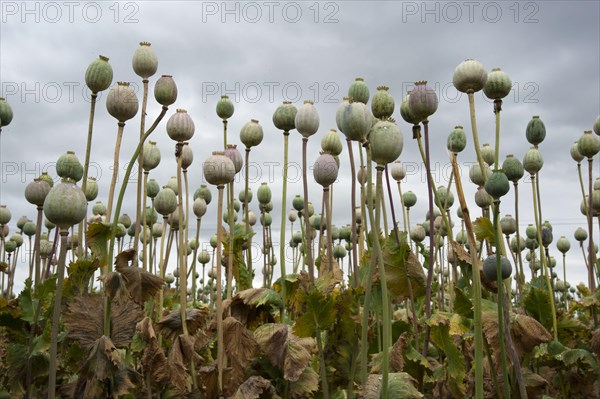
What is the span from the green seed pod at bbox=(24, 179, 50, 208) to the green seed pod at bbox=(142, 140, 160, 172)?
560 millimetres

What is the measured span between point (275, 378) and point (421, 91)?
1567mm

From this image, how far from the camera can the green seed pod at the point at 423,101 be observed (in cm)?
269

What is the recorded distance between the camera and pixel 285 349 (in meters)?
2.81

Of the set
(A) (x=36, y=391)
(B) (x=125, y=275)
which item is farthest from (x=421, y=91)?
(A) (x=36, y=391)

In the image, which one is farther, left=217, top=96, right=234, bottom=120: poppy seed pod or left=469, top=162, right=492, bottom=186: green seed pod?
left=469, top=162, right=492, bottom=186: green seed pod

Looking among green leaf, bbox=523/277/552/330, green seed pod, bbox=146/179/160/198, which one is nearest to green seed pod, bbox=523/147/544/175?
green leaf, bbox=523/277/552/330

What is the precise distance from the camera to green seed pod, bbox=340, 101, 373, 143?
226 cm

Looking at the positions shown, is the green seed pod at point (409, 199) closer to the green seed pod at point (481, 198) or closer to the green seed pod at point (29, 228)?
the green seed pod at point (481, 198)

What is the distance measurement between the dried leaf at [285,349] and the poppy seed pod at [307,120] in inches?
40.5

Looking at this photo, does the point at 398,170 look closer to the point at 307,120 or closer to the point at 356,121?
the point at 307,120

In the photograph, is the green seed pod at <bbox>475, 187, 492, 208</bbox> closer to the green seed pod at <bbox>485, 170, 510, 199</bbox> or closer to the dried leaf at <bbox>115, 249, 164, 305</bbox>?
the green seed pod at <bbox>485, 170, 510, 199</bbox>

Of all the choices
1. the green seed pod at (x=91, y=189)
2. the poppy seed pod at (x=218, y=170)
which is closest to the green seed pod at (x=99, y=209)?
the green seed pod at (x=91, y=189)

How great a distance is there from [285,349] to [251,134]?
122 cm

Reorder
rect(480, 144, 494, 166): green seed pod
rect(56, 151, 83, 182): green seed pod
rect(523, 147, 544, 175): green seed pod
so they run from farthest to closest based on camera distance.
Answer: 1. rect(480, 144, 494, 166): green seed pod
2. rect(523, 147, 544, 175): green seed pod
3. rect(56, 151, 83, 182): green seed pod
